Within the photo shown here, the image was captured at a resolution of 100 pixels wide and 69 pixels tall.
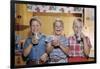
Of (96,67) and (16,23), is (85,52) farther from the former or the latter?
(16,23)

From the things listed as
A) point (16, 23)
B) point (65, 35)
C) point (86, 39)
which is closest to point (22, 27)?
point (16, 23)

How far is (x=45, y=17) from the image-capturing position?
6.11 feet

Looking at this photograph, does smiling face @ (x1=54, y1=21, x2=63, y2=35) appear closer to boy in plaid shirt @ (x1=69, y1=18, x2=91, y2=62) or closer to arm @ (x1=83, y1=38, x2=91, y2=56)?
boy in plaid shirt @ (x1=69, y1=18, x2=91, y2=62)

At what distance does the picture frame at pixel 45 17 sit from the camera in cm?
175

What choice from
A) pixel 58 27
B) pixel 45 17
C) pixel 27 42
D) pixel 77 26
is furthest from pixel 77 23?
pixel 27 42

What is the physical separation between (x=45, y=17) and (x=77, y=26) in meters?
0.35

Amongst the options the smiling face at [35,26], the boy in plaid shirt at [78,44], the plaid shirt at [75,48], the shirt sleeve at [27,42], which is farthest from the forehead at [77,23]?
the shirt sleeve at [27,42]

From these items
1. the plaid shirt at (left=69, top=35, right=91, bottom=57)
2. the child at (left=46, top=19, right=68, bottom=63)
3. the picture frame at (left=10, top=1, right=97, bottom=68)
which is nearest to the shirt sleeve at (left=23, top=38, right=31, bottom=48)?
the picture frame at (left=10, top=1, right=97, bottom=68)

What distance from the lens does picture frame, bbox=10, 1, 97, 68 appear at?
1.75m

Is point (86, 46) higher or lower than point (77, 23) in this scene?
lower

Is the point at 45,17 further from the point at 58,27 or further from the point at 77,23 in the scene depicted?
the point at 77,23

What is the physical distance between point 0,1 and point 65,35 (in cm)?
69

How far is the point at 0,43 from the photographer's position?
1.71m

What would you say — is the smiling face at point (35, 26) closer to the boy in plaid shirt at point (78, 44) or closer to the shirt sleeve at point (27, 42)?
the shirt sleeve at point (27, 42)
